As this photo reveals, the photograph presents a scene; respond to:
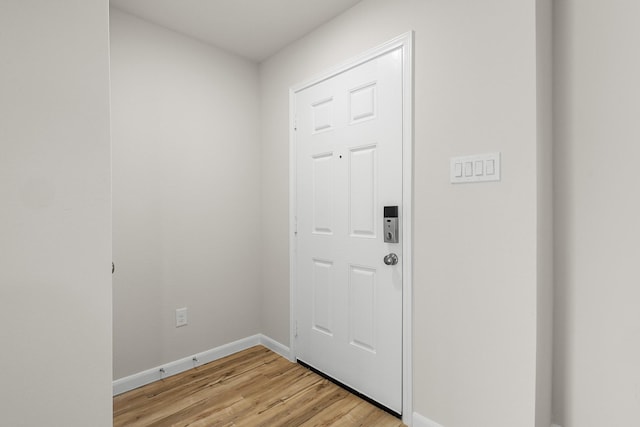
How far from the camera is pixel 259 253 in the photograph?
281cm

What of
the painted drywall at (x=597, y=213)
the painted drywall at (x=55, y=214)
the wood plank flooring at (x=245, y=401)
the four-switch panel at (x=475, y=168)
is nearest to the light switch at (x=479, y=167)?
the four-switch panel at (x=475, y=168)

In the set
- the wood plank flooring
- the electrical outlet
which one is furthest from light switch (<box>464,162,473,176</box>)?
the electrical outlet

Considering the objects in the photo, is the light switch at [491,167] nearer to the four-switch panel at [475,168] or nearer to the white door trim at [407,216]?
the four-switch panel at [475,168]

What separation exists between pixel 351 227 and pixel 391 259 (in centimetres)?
36

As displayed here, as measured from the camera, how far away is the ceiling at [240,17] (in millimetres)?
2004

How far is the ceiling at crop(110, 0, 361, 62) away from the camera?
200 cm

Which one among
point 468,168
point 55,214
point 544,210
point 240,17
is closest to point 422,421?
point 544,210

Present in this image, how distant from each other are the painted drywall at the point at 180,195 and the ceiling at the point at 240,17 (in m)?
0.11

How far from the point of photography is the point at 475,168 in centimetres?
148

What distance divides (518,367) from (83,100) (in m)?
2.00

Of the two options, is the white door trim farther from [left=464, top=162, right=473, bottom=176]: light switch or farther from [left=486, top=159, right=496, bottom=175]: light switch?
[left=486, top=159, right=496, bottom=175]: light switch

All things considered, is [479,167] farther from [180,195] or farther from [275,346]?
[275,346]

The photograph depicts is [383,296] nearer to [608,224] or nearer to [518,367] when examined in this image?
[518,367]

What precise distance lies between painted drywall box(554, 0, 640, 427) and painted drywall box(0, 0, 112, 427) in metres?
1.88
